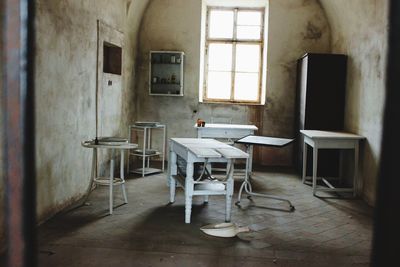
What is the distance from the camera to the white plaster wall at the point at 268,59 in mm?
8602

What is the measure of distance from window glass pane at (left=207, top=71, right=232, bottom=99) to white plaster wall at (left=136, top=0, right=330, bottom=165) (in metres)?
0.32

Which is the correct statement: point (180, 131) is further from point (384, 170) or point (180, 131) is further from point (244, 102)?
point (384, 170)

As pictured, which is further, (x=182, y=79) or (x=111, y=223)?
(x=182, y=79)

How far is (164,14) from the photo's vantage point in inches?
347

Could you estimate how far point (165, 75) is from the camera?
884 cm

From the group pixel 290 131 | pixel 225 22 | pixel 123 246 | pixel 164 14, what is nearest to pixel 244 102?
pixel 290 131

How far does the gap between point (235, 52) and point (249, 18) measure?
0.78 metres

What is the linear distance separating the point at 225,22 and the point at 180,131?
251cm

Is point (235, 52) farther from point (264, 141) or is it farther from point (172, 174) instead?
point (172, 174)

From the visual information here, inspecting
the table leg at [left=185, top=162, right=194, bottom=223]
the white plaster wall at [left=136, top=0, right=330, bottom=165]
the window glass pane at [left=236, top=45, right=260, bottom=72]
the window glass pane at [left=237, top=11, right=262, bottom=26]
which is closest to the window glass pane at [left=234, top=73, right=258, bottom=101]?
the window glass pane at [left=236, top=45, right=260, bottom=72]

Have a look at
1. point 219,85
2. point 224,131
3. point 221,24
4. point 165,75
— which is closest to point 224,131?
point 224,131

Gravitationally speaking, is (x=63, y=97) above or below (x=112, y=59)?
below

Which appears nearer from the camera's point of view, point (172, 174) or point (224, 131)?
point (172, 174)

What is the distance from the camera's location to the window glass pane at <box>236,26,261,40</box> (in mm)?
8922
